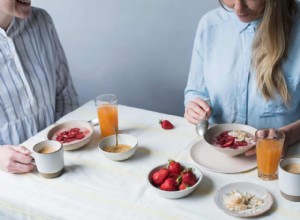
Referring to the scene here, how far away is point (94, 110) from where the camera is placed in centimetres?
170

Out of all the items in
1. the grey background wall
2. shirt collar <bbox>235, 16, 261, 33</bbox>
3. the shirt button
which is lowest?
the grey background wall

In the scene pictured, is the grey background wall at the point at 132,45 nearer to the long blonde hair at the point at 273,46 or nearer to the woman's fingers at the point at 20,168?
the long blonde hair at the point at 273,46

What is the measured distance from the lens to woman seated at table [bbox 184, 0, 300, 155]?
142 cm

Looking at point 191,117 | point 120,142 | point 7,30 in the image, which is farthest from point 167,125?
point 7,30

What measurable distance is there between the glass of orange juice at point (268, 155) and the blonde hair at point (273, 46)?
34 cm

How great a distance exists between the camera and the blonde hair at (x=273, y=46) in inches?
55.3

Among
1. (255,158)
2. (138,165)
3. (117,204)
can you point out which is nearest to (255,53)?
(255,158)

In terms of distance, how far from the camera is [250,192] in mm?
1102

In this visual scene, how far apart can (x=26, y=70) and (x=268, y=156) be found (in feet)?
3.51

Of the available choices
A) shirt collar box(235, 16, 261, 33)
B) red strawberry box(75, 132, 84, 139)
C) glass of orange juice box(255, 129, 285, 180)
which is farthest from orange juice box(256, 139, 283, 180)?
red strawberry box(75, 132, 84, 139)

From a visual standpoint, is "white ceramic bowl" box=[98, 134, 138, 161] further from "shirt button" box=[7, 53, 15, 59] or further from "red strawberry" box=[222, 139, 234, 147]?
"shirt button" box=[7, 53, 15, 59]

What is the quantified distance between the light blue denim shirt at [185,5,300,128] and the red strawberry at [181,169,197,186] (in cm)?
53

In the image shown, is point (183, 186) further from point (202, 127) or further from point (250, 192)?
point (202, 127)

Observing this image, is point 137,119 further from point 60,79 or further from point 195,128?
point 60,79
